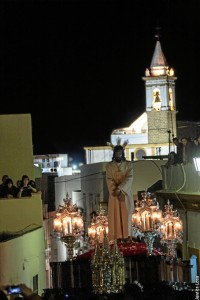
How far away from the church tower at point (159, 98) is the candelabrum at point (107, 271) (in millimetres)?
56893

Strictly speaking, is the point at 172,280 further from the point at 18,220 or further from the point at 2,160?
the point at 2,160

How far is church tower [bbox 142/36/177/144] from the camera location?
72.1 meters

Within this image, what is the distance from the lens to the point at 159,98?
7444cm

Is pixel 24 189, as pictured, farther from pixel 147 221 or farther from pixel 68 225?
pixel 147 221

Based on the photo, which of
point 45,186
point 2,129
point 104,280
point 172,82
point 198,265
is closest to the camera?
point 104,280

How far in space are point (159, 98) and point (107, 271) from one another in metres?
60.8

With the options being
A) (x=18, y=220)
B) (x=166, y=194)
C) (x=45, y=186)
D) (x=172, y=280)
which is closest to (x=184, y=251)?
(x=166, y=194)

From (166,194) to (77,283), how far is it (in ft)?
31.8

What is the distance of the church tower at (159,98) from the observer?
7212 centimetres

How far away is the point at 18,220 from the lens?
20516 mm

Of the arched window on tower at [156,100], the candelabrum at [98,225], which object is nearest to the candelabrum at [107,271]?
the candelabrum at [98,225]

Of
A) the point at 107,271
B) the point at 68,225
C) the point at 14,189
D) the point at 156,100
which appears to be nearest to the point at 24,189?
the point at 14,189

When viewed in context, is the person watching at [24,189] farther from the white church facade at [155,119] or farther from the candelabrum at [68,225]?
the white church facade at [155,119]

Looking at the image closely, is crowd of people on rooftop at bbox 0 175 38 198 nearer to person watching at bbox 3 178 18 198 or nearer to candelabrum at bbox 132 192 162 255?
person watching at bbox 3 178 18 198
